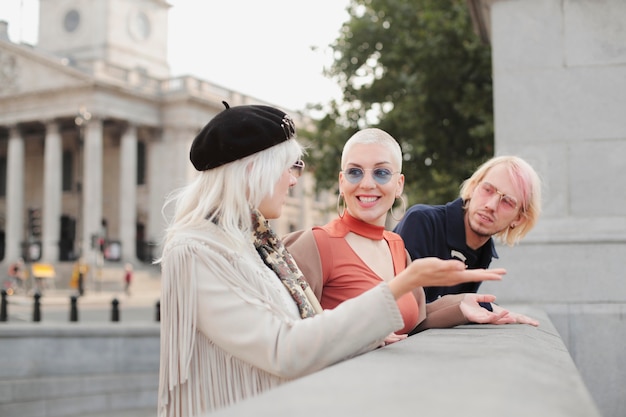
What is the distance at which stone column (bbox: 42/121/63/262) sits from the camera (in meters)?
53.8

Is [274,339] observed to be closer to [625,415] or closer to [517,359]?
[517,359]

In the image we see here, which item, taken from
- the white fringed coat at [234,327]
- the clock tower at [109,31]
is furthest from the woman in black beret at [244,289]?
the clock tower at [109,31]

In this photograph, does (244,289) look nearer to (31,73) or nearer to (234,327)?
(234,327)

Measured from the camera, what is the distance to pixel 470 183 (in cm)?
406

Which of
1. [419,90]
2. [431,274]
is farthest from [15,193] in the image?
[431,274]

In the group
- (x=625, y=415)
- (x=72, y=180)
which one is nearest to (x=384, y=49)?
(x=625, y=415)

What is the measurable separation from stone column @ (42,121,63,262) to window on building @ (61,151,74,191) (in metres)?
5.90

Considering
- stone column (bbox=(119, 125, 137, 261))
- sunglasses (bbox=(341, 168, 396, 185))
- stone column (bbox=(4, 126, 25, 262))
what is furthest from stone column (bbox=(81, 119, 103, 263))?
sunglasses (bbox=(341, 168, 396, 185))

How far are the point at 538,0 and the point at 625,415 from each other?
3294 mm

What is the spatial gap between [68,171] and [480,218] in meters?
61.7

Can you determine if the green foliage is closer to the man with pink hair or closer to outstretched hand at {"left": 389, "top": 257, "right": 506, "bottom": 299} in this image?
the man with pink hair

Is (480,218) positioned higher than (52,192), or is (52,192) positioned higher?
(52,192)

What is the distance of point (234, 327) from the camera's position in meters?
2.31

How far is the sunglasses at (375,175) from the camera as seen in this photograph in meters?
3.25
